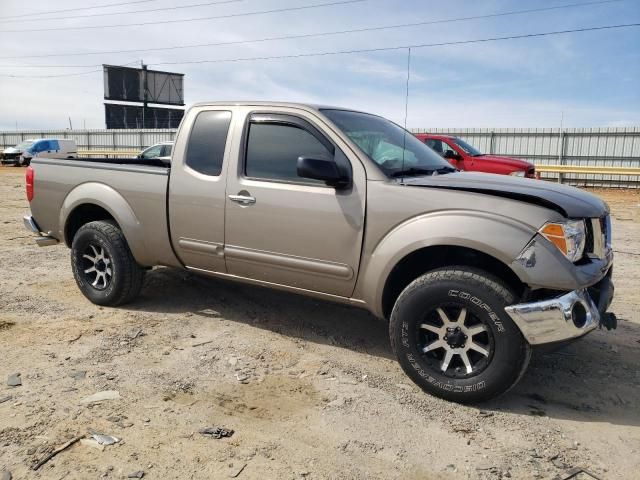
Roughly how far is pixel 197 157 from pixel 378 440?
104 inches

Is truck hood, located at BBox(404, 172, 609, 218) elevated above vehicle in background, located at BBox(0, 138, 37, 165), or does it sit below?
above

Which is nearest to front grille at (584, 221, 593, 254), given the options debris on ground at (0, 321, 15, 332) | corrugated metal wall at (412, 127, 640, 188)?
debris on ground at (0, 321, 15, 332)

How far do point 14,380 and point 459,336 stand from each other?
2.84m

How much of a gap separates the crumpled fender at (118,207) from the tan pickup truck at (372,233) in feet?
0.05

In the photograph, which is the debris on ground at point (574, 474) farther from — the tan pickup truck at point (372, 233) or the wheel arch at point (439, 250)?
the wheel arch at point (439, 250)

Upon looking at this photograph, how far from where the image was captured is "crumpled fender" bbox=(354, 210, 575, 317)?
2973 mm

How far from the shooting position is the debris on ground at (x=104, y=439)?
107 inches

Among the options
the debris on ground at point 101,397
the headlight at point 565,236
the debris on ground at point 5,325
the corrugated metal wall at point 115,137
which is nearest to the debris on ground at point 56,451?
the debris on ground at point 101,397

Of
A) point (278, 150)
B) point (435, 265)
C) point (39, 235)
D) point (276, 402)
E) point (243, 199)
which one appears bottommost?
point (276, 402)

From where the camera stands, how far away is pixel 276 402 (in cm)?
321

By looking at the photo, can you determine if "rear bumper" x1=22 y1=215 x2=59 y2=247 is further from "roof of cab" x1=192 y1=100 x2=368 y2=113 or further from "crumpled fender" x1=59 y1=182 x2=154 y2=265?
"roof of cab" x1=192 y1=100 x2=368 y2=113

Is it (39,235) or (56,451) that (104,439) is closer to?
(56,451)

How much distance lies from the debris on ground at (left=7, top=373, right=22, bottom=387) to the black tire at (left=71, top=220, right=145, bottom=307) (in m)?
1.37

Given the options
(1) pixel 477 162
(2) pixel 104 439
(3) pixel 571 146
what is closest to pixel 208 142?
(2) pixel 104 439
